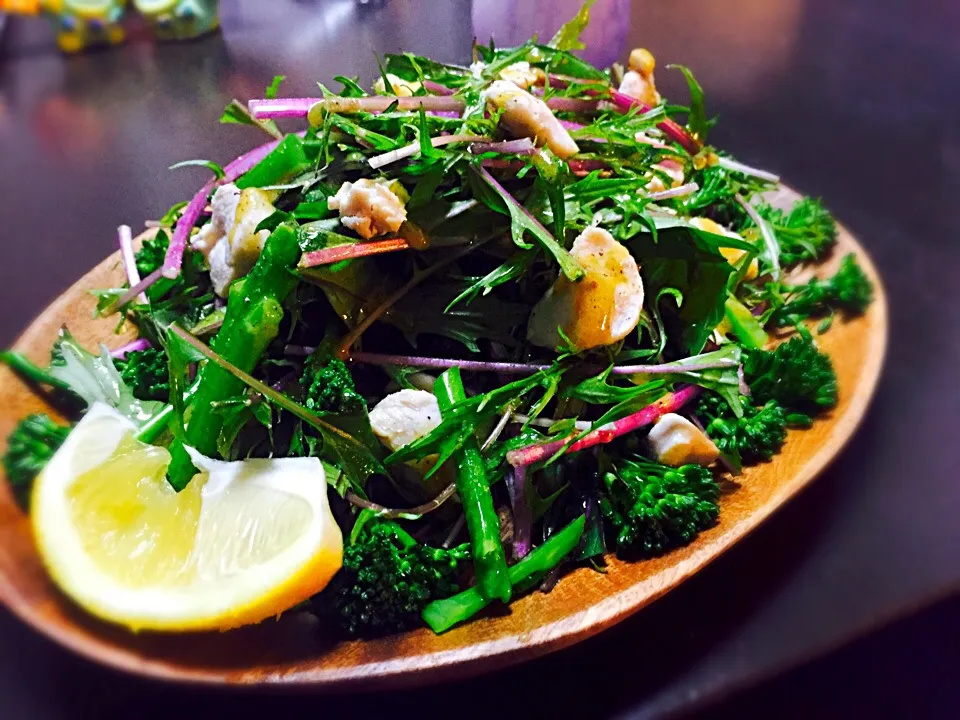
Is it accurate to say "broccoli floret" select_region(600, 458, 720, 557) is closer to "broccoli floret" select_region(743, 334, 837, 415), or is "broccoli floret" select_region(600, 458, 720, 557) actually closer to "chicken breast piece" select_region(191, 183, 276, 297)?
"broccoli floret" select_region(743, 334, 837, 415)

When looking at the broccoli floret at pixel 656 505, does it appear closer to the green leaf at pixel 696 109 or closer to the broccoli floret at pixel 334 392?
the broccoli floret at pixel 334 392

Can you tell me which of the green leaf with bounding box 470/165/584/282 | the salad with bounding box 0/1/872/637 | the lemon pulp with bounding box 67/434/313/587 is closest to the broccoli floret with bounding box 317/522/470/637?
the salad with bounding box 0/1/872/637

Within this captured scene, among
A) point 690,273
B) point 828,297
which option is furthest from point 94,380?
point 828,297

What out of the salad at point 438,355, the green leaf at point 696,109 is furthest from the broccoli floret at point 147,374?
the green leaf at point 696,109

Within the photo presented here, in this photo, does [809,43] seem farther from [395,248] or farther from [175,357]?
[175,357]

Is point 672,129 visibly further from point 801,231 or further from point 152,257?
point 152,257

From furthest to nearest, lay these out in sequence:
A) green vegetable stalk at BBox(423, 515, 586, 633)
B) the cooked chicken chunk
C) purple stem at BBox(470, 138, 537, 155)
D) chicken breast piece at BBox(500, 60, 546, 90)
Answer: the cooked chicken chunk
chicken breast piece at BBox(500, 60, 546, 90)
purple stem at BBox(470, 138, 537, 155)
green vegetable stalk at BBox(423, 515, 586, 633)
